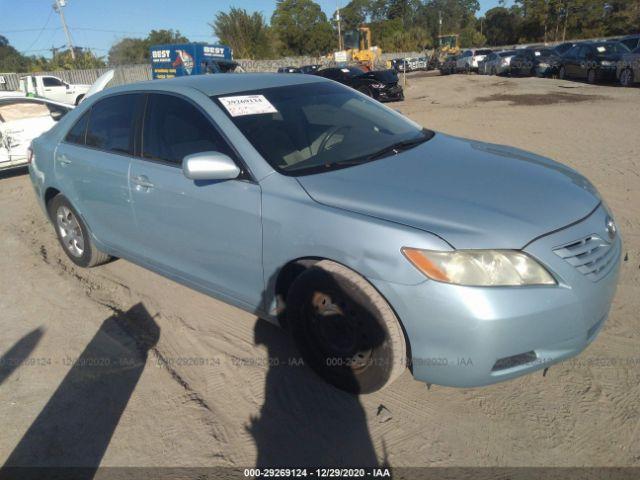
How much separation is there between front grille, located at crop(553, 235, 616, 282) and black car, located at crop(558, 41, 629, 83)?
18701 millimetres

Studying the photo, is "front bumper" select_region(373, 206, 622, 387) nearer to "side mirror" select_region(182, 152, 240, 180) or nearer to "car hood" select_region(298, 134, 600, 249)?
"car hood" select_region(298, 134, 600, 249)

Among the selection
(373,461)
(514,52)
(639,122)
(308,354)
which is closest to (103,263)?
(308,354)

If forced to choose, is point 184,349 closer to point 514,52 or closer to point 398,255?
point 398,255

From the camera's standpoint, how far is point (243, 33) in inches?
1976

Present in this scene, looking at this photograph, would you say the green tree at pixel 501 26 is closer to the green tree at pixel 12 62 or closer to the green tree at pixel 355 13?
the green tree at pixel 355 13

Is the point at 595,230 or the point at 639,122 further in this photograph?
the point at 639,122

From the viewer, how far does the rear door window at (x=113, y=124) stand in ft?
11.6

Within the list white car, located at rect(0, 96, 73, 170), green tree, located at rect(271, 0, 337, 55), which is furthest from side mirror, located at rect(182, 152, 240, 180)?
green tree, located at rect(271, 0, 337, 55)

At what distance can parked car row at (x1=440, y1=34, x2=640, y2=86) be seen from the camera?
17.1 meters

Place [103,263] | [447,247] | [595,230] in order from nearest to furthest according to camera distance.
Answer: [447,247] < [595,230] < [103,263]

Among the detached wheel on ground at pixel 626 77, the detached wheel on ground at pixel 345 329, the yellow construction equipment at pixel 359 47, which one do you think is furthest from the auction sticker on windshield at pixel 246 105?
the yellow construction equipment at pixel 359 47

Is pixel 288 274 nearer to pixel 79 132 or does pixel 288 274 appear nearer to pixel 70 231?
pixel 79 132

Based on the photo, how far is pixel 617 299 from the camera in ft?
10.9

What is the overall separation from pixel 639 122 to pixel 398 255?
958cm
